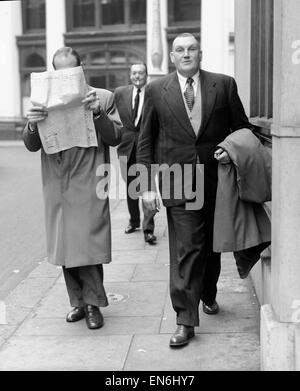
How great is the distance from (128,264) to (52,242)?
2.12 meters

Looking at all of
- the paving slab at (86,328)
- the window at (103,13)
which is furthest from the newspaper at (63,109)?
the window at (103,13)

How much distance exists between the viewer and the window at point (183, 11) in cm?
2659

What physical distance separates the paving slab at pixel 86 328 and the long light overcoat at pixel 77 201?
52 cm

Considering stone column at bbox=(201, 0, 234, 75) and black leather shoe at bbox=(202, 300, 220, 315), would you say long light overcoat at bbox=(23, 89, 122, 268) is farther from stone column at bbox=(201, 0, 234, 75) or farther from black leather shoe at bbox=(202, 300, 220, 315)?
stone column at bbox=(201, 0, 234, 75)

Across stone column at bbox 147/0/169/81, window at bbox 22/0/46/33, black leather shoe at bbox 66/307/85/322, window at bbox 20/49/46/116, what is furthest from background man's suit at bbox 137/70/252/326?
window at bbox 22/0/46/33

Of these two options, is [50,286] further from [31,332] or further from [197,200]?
[197,200]

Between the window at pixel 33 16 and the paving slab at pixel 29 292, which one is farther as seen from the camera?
the window at pixel 33 16

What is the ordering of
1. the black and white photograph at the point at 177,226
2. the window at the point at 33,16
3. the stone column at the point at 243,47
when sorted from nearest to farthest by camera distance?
the black and white photograph at the point at 177,226
the stone column at the point at 243,47
the window at the point at 33,16

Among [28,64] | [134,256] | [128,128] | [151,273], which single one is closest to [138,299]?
[151,273]

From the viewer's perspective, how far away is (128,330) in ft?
16.2

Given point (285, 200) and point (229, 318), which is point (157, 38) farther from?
point (285, 200)

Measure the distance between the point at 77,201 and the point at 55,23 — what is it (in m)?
24.8

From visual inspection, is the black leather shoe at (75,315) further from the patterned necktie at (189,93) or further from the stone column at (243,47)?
the stone column at (243,47)

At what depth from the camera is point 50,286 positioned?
6266mm
